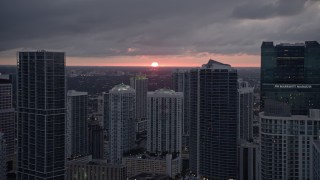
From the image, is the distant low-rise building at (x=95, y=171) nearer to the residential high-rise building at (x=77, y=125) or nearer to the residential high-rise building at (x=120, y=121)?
the residential high-rise building at (x=77, y=125)

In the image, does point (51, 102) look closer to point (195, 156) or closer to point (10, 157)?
point (10, 157)

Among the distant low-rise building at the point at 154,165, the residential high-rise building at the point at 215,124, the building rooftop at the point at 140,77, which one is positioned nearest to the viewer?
the residential high-rise building at the point at 215,124

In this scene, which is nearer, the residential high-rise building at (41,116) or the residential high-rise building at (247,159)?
the residential high-rise building at (41,116)

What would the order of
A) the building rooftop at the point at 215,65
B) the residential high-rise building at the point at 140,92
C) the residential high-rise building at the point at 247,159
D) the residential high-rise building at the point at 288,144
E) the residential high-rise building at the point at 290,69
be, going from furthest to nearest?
the residential high-rise building at the point at 140,92 → the building rooftop at the point at 215,65 → the residential high-rise building at the point at 247,159 → the residential high-rise building at the point at 290,69 → the residential high-rise building at the point at 288,144

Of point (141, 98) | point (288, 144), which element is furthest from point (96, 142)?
point (288, 144)

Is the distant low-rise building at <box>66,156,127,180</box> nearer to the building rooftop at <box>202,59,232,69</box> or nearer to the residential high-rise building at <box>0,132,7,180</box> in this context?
the residential high-rise building at <box>0,132,7,180</box>

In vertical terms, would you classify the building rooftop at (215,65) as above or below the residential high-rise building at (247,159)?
above

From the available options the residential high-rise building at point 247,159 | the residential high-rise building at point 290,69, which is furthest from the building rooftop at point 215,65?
the residential high-rise building at point 290,69

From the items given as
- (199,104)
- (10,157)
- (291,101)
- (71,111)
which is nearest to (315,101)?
(291,101)
